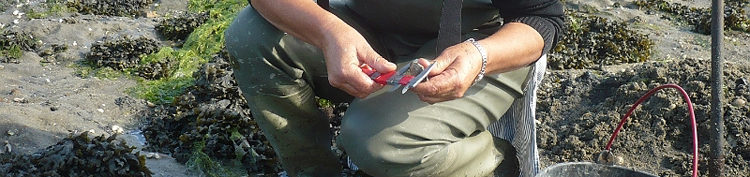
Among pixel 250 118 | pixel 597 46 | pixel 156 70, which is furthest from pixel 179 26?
pixel 597 46

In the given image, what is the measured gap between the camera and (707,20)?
221 inches

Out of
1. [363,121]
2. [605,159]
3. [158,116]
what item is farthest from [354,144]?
[158,116]

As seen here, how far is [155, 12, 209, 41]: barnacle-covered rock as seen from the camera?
5.68m

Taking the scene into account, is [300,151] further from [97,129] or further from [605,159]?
[97,129]

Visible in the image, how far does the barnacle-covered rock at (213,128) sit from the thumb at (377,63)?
1.30 m

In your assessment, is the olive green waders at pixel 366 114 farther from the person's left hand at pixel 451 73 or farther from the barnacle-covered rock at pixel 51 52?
the barnacle-covered rock at pixel 51 52

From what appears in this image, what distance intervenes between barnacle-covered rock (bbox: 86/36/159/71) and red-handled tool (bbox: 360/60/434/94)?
305 centimetres

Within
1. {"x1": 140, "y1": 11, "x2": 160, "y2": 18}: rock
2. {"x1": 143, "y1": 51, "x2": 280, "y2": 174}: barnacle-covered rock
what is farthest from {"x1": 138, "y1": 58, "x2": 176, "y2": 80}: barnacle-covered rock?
{"x1": 140, "y1": 11, "x2": 160, "y2": 18}: rock

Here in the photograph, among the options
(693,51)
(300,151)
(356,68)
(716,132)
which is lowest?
(693,51)

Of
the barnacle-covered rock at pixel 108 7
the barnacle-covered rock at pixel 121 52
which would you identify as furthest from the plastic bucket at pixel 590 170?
the barnacle-covered rock at pixel 108 7

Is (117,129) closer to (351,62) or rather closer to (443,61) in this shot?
(351,62)

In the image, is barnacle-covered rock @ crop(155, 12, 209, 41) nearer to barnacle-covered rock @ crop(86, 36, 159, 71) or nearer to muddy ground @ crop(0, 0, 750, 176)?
barnacle-covered rock @ crop(86, 36, 159, 71)

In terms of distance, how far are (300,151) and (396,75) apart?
833mm

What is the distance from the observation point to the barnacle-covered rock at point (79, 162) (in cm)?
332
